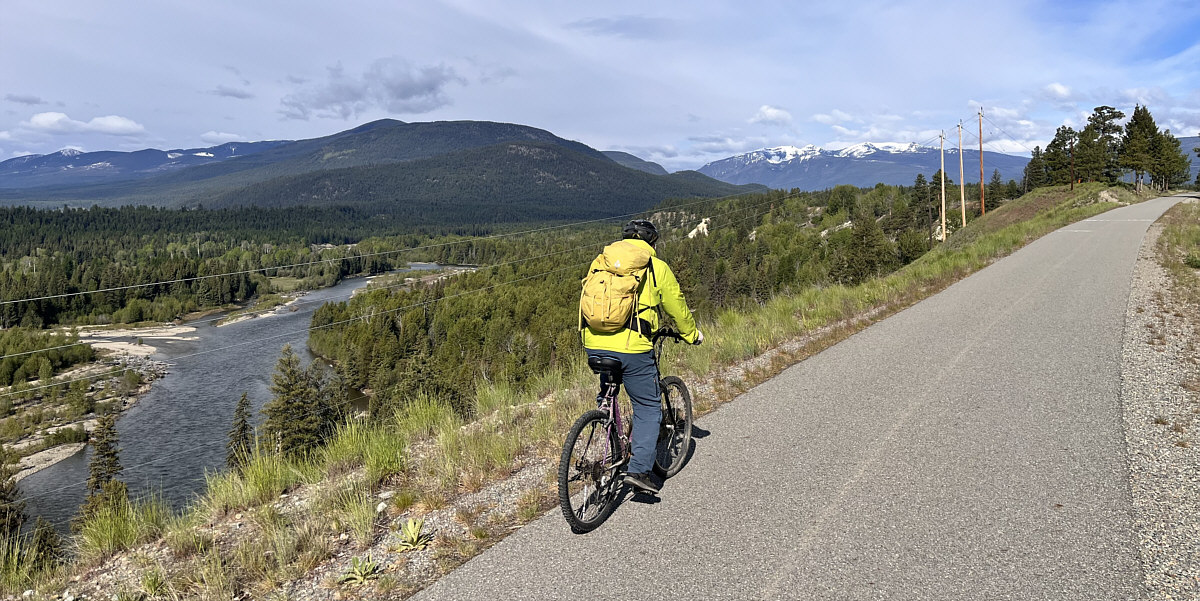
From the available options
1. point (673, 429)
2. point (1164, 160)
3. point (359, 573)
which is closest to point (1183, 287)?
point (673, 429)

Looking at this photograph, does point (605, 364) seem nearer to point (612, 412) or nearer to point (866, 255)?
point (612, 412)

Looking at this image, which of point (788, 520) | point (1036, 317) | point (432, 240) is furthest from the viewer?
point (432, 240)

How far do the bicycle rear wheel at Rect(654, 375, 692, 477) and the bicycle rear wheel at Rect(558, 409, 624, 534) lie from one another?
0.60 metres

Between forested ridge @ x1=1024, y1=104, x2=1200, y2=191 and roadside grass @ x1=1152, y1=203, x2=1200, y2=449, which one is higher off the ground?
forested ridge @ x1=1024, y1=104, x2=1200, y2=191

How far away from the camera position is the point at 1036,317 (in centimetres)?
1061

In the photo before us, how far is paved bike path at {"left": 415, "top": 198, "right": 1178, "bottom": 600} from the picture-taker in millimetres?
3369

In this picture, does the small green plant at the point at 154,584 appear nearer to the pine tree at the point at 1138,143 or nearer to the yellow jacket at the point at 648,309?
the yellow jacket at the point at 648,309

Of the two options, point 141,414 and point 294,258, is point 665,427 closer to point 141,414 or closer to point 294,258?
point 141,414

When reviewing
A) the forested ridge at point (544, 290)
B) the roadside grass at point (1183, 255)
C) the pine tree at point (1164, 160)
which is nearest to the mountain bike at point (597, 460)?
the roadside grass at point (1183, 255)

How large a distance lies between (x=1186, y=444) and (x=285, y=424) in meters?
30.9

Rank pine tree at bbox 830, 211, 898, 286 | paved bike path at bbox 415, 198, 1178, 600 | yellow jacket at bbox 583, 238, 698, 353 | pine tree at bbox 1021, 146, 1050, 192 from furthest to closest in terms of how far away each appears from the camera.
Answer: pine tree at bbox 1021, 146, 1050, 192 < pine tree at bbox 830, 211, 898, 286 < yellow jacket at bbox 583, 238, 698, 353 < paved bike path at bbox 415, 198, 1178, 600

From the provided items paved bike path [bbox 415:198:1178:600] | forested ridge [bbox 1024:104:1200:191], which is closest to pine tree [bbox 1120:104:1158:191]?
forested ridge [bbox 1024:104:1200:191]

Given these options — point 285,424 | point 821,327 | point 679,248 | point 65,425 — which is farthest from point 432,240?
point 821,327

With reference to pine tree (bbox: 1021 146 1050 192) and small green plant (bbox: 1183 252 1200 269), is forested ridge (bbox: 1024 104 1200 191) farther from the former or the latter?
small green plant (bbox: 1183 252 1200 269)
